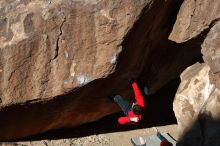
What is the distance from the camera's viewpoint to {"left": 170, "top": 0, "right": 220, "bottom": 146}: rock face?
4.82 meters

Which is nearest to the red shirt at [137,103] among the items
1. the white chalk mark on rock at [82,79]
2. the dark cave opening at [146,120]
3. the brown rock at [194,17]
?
the white chalk mark on rock at [82,79]

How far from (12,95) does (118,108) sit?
3.99 ft

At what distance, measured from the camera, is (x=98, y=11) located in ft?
15.4

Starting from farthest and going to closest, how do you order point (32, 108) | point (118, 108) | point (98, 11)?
point (118, 108) < point (32, 108) < point (98, 11)

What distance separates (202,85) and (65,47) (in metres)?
1.38

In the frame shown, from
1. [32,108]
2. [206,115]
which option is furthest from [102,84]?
[206,115]

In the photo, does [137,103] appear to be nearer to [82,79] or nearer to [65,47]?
[82,79]

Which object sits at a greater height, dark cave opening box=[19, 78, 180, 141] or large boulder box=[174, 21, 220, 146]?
large boulder box=[174, 21, 220, 146]

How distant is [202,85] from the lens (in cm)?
512

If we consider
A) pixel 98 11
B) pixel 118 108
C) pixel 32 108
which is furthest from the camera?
pixel 118 108

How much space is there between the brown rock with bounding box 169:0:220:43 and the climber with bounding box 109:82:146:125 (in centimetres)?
65

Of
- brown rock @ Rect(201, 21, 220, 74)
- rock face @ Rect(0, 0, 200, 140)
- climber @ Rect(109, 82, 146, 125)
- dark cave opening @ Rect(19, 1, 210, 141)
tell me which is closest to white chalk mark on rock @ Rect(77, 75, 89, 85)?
rock face @ Rect(0, 0, 200, 140)

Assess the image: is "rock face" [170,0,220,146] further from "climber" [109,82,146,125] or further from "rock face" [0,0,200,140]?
"climber" [109,82,146,125]

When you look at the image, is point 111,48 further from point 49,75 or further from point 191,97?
point 191,97
